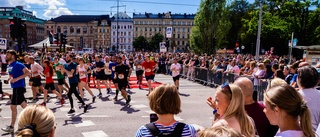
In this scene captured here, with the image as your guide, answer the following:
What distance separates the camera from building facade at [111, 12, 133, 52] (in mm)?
129375

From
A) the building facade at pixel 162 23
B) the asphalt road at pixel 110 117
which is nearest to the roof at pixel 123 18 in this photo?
the building facade at pixel 162 23

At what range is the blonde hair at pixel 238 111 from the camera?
2.79 metres

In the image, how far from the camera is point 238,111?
9.41 feet

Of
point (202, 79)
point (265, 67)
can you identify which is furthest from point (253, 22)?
point (265, 67)

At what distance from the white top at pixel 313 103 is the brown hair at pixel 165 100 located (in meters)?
2.02

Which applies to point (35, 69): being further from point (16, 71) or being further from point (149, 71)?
point (149, 71)

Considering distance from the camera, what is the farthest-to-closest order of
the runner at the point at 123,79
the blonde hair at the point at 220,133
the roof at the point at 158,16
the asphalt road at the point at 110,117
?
the roof at the point at 158,16
the runner at the point at 123,79
the asphalt road at the point at 110,117
the blonde hair at the point at 220,133

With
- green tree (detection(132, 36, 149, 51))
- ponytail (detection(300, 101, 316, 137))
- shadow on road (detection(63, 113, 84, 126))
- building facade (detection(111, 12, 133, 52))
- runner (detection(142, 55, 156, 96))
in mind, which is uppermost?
building facade (detection(111, 12, 133, 52))

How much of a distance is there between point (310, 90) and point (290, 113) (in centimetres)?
171

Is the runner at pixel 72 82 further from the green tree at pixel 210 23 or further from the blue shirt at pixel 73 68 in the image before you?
the green tree at pixel 210 23

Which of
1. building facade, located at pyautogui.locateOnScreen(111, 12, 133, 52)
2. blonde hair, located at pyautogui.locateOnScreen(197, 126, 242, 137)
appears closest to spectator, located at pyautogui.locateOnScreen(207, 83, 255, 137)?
blonde hair, located at pyautogui.locateOnScreen(197, 126, 242, 137)

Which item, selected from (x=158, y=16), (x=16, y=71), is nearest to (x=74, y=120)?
(x=16, y=71)

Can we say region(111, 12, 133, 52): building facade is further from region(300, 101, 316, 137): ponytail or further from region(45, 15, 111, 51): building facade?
region(300, 101, 316, 137): ponytail

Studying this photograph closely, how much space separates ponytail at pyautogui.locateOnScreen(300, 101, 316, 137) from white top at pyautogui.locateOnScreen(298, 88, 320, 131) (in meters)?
1.38
